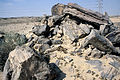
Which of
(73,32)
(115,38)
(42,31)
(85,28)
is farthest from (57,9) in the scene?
(115,38)

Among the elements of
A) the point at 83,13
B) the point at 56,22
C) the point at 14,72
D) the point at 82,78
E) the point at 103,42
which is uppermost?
the point at 83,13

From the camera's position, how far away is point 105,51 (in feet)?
41.3

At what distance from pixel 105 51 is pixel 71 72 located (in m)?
4.07

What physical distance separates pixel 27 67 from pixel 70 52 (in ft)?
17.9

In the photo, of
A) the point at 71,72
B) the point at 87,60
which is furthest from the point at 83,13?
the point at 71,72

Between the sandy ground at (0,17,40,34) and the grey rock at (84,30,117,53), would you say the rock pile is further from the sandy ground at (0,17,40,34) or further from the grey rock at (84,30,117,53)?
the sandy ground at (0,17,40,34)

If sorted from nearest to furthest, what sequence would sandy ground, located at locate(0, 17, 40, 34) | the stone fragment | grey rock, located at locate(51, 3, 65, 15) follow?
the stone fragment
grey rock, located at locate(51, 3, 65, 15)
sandy ground, located at locate(0, 17, 40, 34)

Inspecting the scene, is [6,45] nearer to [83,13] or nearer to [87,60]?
[87,60]

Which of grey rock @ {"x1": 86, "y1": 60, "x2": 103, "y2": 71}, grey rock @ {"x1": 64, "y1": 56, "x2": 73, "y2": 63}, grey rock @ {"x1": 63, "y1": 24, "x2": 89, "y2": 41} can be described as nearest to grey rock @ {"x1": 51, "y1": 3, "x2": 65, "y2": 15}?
grey rock @ {"x1": 63, "y1": 24, "x2": 89, "y2": 41}

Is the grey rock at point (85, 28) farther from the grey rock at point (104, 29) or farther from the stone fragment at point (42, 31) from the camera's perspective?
the stone fragment at point (42, 31)

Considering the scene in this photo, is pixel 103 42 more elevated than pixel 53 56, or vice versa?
pixel 103 42

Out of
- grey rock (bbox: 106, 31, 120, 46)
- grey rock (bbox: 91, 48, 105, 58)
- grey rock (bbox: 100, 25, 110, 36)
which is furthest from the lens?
grey rock (bbox: 100, 25, 110, 36)

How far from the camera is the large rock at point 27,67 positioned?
8.62 metres

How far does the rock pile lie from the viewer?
9039mm
